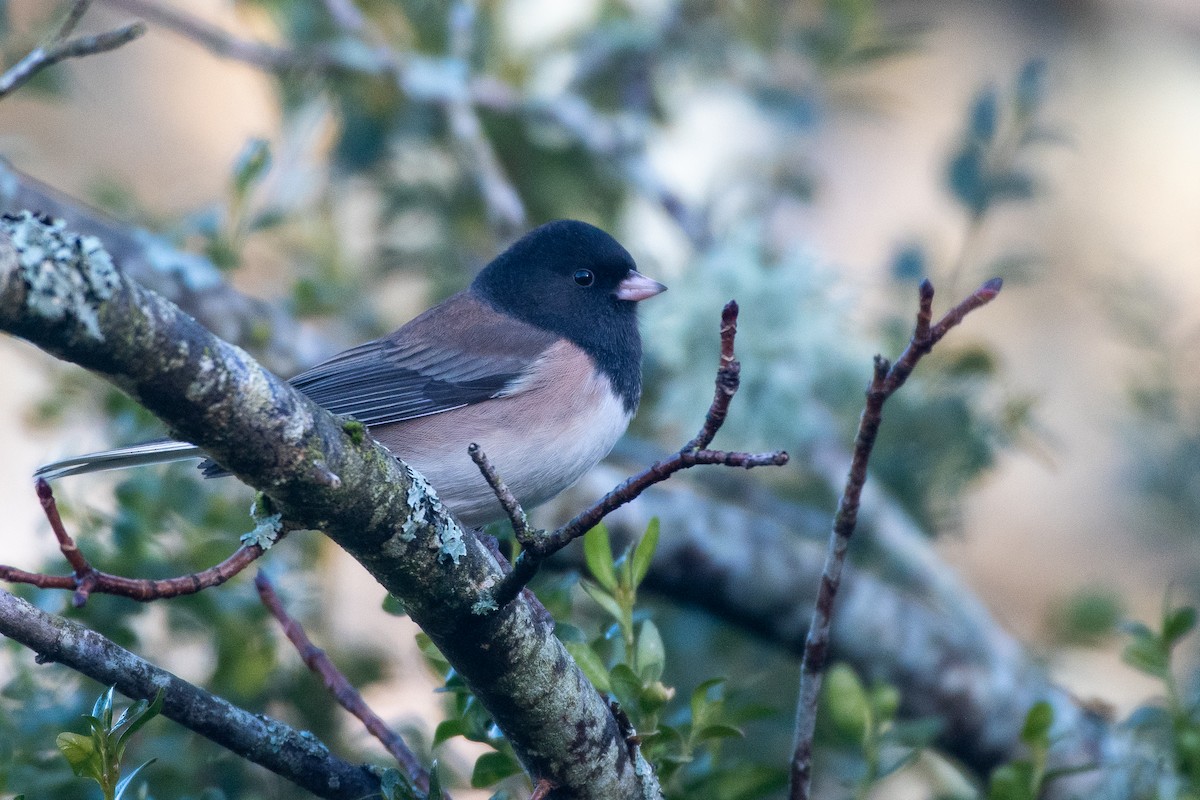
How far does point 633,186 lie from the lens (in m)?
3.58

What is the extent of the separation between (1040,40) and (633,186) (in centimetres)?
235

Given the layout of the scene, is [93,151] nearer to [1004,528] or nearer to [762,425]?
[762,425]

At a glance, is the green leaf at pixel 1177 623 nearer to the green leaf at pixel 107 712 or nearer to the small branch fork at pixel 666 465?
the small branch fork at pixel 666 465

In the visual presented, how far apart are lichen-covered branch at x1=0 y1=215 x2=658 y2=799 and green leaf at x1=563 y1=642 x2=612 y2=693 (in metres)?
0.06

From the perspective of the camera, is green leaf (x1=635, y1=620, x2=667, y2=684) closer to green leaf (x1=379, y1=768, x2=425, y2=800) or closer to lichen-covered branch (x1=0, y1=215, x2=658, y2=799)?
lichen-covered branch (x1=0, y1=215, x2=658, y2=799)

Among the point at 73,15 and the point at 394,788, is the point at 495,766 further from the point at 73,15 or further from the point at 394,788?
the point at 73,15

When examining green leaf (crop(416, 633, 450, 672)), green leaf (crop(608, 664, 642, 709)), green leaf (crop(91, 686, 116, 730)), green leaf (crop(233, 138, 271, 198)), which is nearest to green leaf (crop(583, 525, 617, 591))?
green leaf (crop(608, 664, 642, 709))

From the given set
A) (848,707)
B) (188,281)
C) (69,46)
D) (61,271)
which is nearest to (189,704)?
(61,271)

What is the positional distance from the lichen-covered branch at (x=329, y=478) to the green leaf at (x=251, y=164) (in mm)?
1427

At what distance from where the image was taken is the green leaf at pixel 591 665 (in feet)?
4.87

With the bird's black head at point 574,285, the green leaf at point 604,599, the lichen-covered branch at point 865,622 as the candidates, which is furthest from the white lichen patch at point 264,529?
the lichen-covered branch at point 865,622

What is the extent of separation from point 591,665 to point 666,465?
19.8 inches

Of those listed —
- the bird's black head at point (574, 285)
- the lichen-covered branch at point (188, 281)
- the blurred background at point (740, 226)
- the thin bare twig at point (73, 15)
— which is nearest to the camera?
the thin bare twig at point (73, 15)

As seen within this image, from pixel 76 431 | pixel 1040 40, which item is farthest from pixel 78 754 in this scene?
pixel 1040 40
